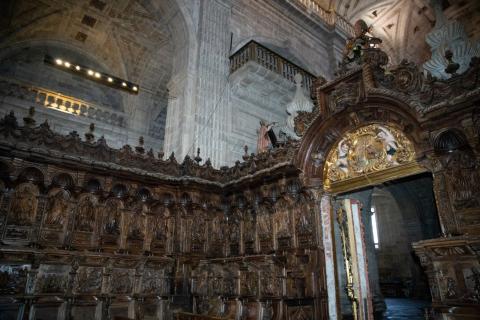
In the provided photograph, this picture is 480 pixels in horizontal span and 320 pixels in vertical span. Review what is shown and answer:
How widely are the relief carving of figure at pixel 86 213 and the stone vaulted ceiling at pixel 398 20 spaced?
1498 centimetres

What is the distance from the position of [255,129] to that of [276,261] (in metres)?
6.01

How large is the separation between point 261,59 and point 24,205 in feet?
24.9

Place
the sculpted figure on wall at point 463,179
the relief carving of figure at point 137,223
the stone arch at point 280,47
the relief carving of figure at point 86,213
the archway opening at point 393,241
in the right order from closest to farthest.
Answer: the sculpted figure on wall at point 463,179 < the relief carving of figure at point 86,213 < the archway opening at point 393,241 < the relief carving of figure at point 137,223 < the stone arch at point 280,47

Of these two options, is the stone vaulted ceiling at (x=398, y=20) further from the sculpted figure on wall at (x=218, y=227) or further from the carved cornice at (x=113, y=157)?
the sculpted figure on wall at (x=218, y=227)

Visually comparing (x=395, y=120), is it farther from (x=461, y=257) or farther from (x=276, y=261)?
(x=276, y=261)

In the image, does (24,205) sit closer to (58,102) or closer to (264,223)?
(264,223)

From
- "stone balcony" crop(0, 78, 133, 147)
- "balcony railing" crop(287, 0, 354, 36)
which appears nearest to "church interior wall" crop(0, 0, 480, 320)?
"stone balcony" crop(0, 78, 133, 147)

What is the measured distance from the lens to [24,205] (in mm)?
6227

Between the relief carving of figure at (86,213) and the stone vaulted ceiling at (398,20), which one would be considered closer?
the relief carving of figure at (86,213)

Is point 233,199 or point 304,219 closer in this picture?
point 304,219

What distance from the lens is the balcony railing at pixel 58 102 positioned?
12.7 m

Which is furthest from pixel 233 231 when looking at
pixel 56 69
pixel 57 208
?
pixel 56 69

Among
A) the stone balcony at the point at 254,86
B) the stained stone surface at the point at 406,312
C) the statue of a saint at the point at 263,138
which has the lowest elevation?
the stained stone surface at the point at 406,312

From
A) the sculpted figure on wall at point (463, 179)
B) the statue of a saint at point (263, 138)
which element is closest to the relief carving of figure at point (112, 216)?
the statue of a saint at point (263, 138)
